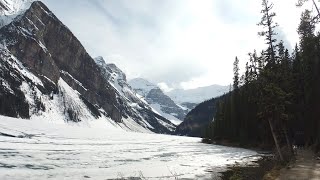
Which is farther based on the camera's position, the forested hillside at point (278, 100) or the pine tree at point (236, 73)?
the pine tree at point (236, 73)

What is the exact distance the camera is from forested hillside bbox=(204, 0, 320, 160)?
43781 millimetres

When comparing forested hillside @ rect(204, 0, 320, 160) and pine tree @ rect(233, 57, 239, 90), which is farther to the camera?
pine tree @ rect(233, 57, 239, 90)

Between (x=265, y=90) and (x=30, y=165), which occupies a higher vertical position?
(x=265, y=90)

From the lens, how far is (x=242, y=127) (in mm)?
101062

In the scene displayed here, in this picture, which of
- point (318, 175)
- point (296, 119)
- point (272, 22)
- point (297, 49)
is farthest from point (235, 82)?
point (318, 175)

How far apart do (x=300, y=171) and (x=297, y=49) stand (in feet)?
195

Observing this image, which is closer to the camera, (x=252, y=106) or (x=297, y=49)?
(x=297, y=49)

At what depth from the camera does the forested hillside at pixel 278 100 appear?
43.8m

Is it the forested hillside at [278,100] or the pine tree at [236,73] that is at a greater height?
the pine tree at [236,73]

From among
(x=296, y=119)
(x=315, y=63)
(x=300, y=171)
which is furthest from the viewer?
(x=296, y=119)

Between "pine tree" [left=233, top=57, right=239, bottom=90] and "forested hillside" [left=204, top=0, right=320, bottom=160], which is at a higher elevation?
"pine tree" [left=233, top=57, right=239, bottom=90]

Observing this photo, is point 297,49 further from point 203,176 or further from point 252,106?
point 203,176

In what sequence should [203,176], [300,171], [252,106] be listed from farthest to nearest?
[252,106] < [203,176] < [300,171]

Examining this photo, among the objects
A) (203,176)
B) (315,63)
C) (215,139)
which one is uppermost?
(315,63)
